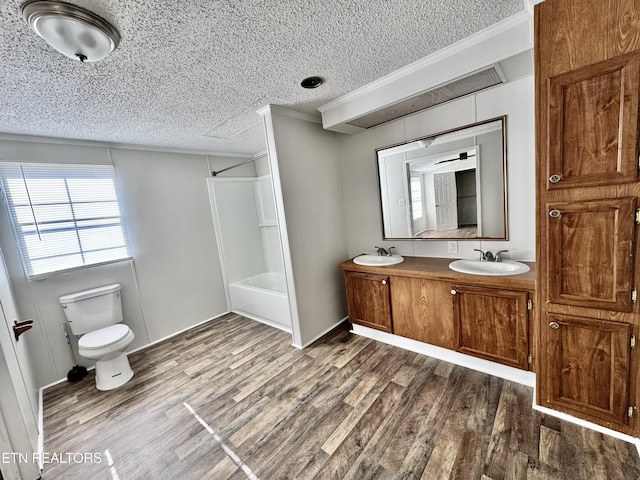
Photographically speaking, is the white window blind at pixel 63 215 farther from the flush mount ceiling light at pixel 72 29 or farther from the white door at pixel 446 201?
the white door at pixel 446 201

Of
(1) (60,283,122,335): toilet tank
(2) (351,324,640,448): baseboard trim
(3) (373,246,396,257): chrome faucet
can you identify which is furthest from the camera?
(3) (373,246,396,257): chrome faucet

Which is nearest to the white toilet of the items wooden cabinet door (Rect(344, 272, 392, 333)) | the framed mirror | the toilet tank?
the toilet tank

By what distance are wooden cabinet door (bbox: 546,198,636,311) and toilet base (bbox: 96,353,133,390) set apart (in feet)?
11.1

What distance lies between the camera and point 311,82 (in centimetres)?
195

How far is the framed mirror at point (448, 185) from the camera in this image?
2096 mm

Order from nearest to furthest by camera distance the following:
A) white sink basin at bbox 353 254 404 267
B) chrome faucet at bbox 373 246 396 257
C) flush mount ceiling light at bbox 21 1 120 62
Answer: flush mount ceiling light at bbox 21 1 120 62, white sink basin at bbox 353 254 404 267, chrome faucet at bbox 373 246 396 257

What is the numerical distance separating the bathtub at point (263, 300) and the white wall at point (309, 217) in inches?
13.4

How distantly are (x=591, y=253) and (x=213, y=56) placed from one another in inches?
90.8

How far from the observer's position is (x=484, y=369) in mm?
2018

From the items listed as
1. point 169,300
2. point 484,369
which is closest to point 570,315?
point 484,369

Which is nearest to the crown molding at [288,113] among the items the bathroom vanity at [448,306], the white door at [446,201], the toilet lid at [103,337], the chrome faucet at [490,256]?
the white door at [446,201]

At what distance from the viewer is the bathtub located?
120 inches

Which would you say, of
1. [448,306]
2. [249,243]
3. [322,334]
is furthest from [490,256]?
[249,243]

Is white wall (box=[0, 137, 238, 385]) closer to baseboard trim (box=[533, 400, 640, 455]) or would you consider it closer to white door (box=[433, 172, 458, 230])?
white door (box=[433, 172, 458, 230])
